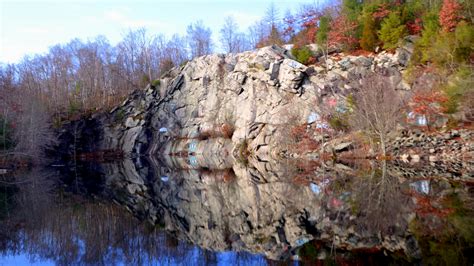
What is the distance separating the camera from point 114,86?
216ft

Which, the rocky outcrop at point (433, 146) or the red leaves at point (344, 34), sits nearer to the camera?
the rocky outcrop at point (433, 146)

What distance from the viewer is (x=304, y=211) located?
40.6 ft

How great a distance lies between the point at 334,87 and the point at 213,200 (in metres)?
26.2

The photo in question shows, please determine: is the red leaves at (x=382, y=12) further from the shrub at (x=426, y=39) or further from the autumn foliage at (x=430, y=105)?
the autumn foliage at (x=430, y=105)

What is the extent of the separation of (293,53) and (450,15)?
699 inches

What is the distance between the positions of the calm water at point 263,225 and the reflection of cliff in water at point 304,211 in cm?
4

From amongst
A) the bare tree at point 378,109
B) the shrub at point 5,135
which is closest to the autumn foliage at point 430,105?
the bare tree at point 378,109

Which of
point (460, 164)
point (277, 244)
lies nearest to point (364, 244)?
point (277, 244)

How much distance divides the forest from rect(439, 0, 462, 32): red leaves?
0.23 ft

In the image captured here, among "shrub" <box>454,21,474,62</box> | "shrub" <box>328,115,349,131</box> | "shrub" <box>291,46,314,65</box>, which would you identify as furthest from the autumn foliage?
"shrub" <box>291,46,314,65</box>

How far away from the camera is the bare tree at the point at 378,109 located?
2858 centimetres

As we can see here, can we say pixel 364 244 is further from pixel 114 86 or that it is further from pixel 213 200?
pixel 114 86

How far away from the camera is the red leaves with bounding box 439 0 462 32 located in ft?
106

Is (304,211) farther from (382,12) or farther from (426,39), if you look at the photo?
(382,12)
